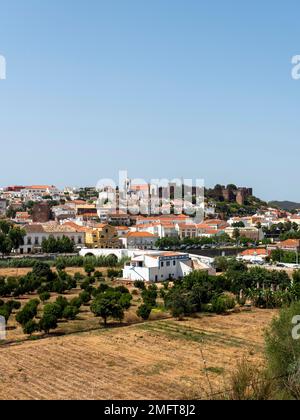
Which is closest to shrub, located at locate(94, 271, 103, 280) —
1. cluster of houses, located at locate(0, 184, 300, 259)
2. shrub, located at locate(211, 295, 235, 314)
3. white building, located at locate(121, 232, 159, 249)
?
shrub, located at locate(211, 295, 235, 314)

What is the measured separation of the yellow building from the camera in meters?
52.1

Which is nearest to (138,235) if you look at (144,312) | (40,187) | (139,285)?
(139,285)

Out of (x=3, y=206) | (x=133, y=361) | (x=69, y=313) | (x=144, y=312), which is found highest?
(x=3, y=206)

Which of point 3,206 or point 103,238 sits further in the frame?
point 3,206

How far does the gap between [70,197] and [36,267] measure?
66568 millimetres

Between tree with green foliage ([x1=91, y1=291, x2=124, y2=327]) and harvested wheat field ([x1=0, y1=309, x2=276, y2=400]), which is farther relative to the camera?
tree with green foliage ([x1=91, y1=291, x2=124, y2=327])

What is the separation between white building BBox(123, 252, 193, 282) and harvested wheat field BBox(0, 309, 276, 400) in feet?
40.8

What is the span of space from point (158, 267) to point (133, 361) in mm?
18596

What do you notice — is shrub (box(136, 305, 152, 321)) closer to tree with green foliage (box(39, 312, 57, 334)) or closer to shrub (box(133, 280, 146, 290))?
tree with green foliage (box(39, 312, 57, 334))

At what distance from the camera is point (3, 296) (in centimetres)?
2762

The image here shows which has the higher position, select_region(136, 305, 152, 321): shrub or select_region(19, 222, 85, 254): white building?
select_region(19, 222, 85, 254): white building

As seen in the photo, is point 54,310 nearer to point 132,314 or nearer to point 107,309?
point 107,309

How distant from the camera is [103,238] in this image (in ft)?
172
